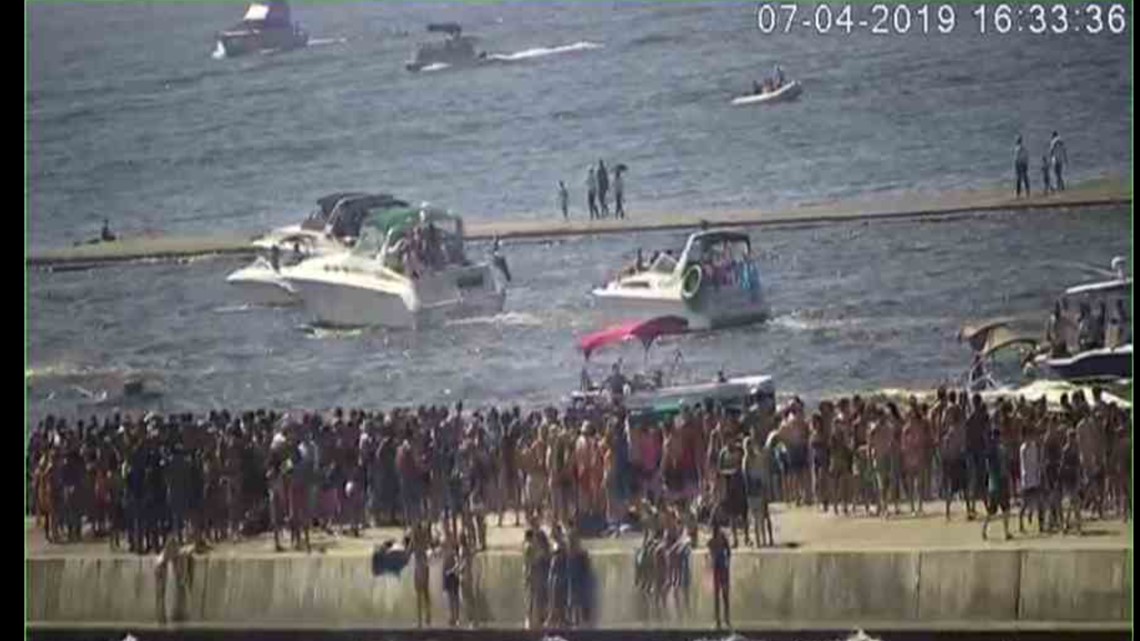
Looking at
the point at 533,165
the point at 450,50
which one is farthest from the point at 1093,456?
the point at 450,50

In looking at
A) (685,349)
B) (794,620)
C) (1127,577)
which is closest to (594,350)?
(685,349)

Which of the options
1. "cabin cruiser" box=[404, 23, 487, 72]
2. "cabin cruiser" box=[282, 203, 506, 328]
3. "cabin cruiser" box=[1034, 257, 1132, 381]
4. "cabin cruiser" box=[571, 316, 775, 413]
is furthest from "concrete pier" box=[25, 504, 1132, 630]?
"cabin cruiser" box=[404, 23, 487, 72]

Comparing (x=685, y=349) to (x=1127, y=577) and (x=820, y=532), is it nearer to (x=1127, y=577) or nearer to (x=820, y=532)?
(x=820, y=532)

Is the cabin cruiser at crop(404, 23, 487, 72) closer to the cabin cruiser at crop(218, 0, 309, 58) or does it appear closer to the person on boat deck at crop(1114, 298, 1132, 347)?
the cabin cruiser at crop(218, 0, 309, 58)

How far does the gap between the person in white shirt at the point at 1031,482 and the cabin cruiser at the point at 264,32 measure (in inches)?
115

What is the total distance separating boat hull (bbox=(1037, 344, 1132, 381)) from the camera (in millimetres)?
11703

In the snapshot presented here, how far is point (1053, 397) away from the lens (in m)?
11.8

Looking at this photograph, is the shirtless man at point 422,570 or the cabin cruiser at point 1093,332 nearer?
the cabin cruiser at point 1093,332

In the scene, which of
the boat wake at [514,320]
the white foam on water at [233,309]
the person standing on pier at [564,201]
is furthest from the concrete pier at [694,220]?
the boat wake at [514,320]

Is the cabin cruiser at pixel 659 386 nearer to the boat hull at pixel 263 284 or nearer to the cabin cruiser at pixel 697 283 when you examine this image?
the cabin cruiser at pixel 697 283

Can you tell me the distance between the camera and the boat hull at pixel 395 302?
11977 millimetres

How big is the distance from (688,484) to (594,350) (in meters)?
0.57

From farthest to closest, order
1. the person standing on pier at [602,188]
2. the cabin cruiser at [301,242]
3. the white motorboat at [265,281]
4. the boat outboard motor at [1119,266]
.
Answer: the white motorboat at [265,281], the cabin cruiser at [301,242], the person standing on pier at [602,188], the boat outboard motor at [1119,266]

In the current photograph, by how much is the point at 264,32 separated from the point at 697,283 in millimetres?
1766
